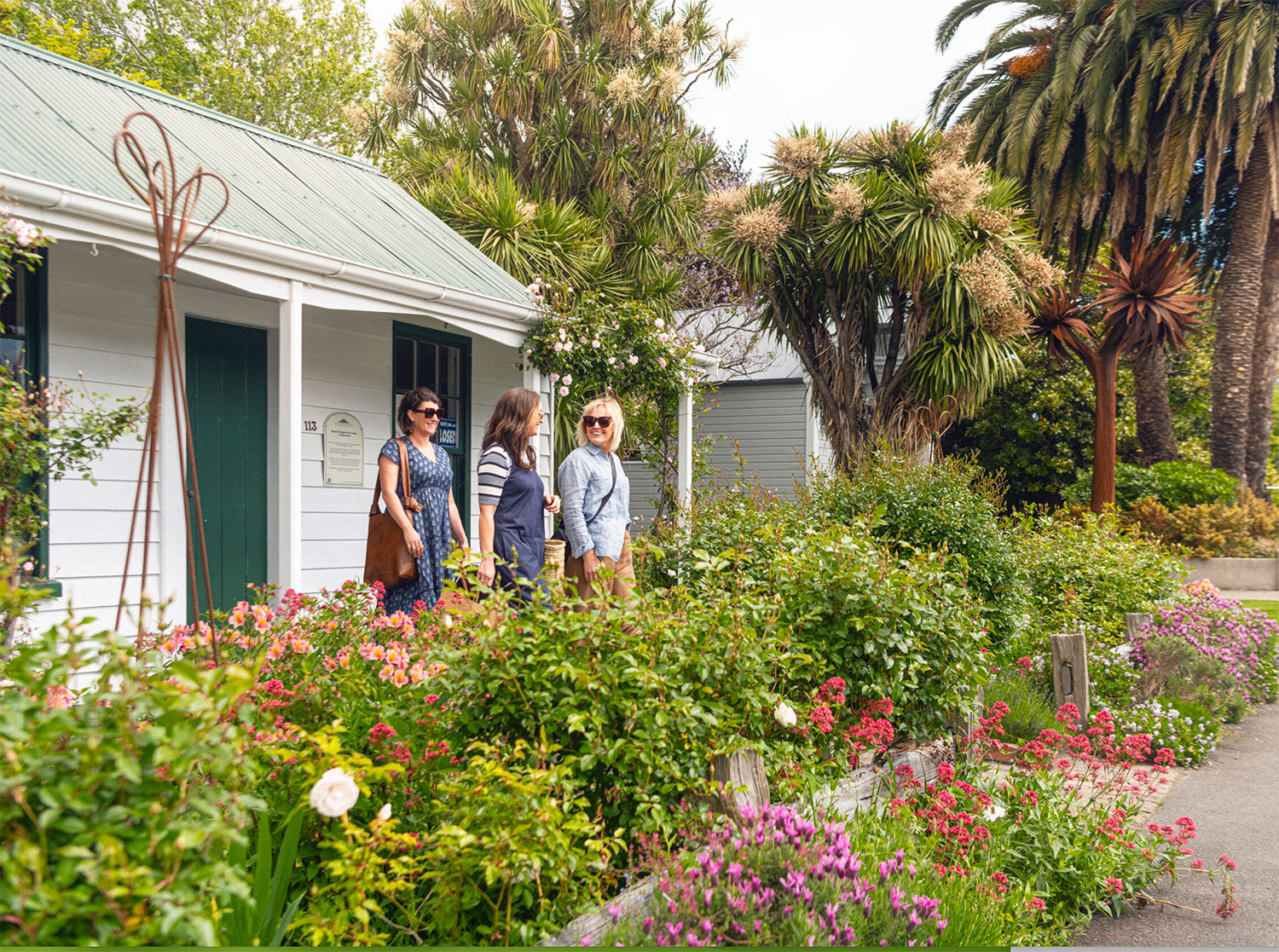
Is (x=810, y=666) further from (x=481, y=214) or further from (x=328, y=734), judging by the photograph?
(x=481, y=214)

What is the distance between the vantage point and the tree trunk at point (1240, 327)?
47.6 feet

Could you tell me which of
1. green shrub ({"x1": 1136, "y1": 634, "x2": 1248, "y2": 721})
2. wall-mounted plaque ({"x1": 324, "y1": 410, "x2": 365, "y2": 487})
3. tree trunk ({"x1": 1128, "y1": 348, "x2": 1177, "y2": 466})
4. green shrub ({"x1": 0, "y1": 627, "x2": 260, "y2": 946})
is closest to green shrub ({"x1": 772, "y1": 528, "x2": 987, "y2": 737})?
green shrub ({"x1": 0, "y1": 627, "x2": 260, "y2": 946})

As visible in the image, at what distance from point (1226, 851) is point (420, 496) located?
4.05 meters

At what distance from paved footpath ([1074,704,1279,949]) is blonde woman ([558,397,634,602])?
2.63 metres

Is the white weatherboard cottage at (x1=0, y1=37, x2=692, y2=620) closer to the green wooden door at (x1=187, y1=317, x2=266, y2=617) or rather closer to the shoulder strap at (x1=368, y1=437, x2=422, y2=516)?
the green wooden door at (x1=187, y1=317, x2=266, y2=617)

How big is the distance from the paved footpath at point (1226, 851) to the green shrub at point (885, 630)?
933 mm

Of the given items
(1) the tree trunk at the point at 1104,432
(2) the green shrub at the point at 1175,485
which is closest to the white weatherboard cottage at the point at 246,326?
(1) the tree trunk at the point at 1104,432

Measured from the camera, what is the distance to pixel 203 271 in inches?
205

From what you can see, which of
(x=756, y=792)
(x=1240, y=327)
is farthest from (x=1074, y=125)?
(x=756, y=792)

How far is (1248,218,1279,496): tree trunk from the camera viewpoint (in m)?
15.2

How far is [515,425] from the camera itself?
4578 mm

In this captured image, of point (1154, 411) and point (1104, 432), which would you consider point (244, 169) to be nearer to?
point (1104, 432)

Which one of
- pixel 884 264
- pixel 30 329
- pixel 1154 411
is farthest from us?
pixel 1154 411

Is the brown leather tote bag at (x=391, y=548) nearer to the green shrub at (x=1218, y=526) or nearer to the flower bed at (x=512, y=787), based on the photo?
the flower bed at (x=512, y=787)
